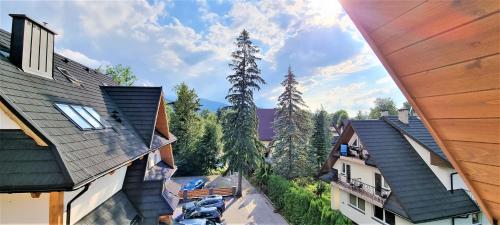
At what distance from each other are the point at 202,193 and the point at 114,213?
46.8 feet

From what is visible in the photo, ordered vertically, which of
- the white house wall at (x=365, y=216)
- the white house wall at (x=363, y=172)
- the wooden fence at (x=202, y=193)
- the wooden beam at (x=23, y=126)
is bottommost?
the wooden fence at (x=202, y=193)

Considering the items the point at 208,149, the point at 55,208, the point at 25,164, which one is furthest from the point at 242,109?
the point at 25,164

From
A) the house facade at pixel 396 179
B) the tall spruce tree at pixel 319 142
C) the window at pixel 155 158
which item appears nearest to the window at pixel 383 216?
the house facade at pixel 396 179

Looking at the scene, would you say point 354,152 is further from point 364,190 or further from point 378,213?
point 378,213

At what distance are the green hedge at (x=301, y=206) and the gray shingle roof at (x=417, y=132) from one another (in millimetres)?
5290

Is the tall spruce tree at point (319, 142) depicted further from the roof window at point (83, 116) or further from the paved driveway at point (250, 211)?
the roof window at point (83, 116)

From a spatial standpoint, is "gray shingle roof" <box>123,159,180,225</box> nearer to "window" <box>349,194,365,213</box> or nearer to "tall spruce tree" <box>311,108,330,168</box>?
"window" <box>349,194,365,213</box>

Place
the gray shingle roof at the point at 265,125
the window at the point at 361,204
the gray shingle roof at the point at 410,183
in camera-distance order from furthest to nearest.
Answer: the gray shingle roof at the point at 265,125 < the window at the point at 361,204 < the gray shingle roof at the point at 410,183

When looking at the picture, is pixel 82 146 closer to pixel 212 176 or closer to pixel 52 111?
pixel 52 111

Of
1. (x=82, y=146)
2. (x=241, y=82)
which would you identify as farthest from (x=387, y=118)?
(x=82, y=146)

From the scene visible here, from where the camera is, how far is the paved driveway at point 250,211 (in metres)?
15.9

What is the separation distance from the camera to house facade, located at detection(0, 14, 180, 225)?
14.5 ft

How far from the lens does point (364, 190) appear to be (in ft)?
45.3

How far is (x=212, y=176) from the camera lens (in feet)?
89.2
